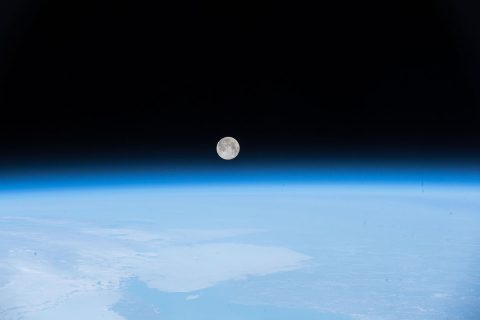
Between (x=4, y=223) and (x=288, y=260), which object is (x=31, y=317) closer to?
(x=288, y=260)

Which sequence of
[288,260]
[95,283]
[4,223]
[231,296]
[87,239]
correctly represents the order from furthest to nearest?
[4,223]
[87,239]
[288,260]
[95,283]
[231,296]

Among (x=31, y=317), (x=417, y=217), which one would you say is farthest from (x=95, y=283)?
(x=417, y=217)

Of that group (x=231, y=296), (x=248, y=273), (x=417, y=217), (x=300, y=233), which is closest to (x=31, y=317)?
(x=231, y=296)

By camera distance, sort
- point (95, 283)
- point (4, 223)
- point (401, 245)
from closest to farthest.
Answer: point (95, 283) < point (401, 245) < point (4, 223)

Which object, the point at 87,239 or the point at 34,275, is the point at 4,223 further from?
the point at 34,275

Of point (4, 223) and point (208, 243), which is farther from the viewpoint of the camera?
point (4, 223)

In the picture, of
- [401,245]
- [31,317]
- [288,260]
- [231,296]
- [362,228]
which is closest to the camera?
[31,317]
